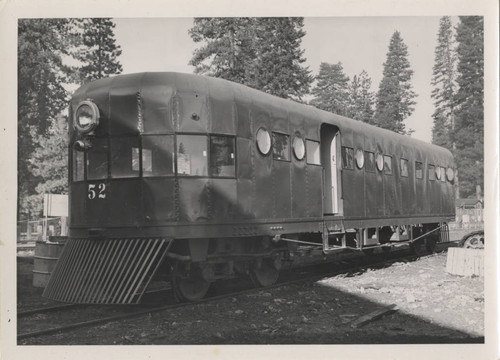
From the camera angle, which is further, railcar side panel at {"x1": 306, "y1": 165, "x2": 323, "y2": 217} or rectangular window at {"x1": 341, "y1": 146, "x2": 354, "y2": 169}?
rectangular window at {"x1": 341, "y1": 146, "x2": 354, "y2": 169}

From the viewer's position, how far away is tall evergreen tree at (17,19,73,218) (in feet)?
27.2

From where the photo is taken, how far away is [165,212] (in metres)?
8.54

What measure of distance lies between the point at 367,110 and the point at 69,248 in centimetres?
1261

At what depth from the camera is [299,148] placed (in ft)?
36.2

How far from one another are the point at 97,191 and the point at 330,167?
564cm

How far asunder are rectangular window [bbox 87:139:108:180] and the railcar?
0.05 ft

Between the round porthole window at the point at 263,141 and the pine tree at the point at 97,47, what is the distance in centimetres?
278

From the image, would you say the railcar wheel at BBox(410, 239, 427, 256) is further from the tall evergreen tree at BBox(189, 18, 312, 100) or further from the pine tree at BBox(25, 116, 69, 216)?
the pine tree at BBox(25, 116, 69, 216)

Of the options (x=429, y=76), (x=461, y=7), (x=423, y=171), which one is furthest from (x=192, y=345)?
(x=423, y=171)

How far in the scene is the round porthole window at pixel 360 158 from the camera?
13172 millimetres

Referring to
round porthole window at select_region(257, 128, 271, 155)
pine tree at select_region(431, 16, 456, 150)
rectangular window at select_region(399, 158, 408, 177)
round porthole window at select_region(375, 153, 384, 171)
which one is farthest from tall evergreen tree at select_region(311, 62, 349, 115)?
round porthole window at select_region(257, 128, 271, 155)

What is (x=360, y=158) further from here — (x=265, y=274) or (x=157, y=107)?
(x=157, y=107)

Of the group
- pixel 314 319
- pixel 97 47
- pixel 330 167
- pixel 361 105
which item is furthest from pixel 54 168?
pixel 314 319

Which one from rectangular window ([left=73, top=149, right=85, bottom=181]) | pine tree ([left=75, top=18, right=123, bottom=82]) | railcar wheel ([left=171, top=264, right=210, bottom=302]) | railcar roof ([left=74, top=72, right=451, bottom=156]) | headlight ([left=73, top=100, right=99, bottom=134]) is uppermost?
pine tree ([left=75, top=18, right=123, bottom=82])
